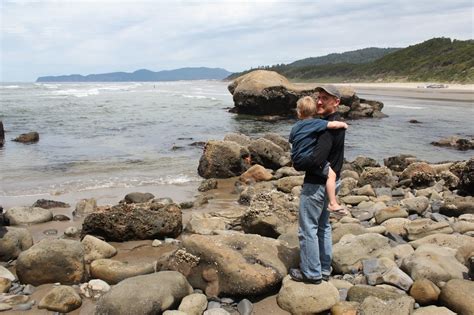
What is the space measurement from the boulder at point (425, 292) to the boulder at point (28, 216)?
268 inches

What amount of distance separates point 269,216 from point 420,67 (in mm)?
83259

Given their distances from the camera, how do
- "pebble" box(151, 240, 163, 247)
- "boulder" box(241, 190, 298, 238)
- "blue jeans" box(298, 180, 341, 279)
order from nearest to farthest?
"blue jeans" box(298, 180, 341, 279)
"boulder" box(241, 190, 298, 238)
"pebble" box(151, 240, 163, 247)

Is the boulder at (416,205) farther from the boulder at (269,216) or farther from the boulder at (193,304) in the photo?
the boulder at (193,304)

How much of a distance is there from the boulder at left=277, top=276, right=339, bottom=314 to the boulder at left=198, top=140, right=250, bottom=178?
847 centimetres

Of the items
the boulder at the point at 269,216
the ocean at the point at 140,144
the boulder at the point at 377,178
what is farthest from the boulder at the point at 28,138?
the boulder at the point at 269,216

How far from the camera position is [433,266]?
505cm

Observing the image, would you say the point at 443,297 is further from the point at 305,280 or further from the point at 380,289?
the point at 305,280

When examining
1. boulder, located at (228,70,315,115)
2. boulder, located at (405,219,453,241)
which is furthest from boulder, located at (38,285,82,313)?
boulder, located at (228,70,315,115)

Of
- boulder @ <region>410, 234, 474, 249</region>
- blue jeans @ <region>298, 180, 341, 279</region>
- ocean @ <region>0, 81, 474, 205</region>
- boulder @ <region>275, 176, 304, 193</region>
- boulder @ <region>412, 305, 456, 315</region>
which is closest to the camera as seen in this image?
boulder @ <region>412, 305, 456, 315</region>

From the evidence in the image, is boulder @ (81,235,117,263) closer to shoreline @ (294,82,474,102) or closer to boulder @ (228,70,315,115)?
boulder @ (228,70,315,115)

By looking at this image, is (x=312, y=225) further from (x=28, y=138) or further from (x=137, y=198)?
(x=28, y=138)

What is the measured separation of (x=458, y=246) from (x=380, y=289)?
72.4 inches

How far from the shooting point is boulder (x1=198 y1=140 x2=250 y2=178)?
1340cm

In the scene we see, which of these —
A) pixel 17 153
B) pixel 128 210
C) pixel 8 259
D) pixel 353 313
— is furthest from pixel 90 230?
pixel 17 153
